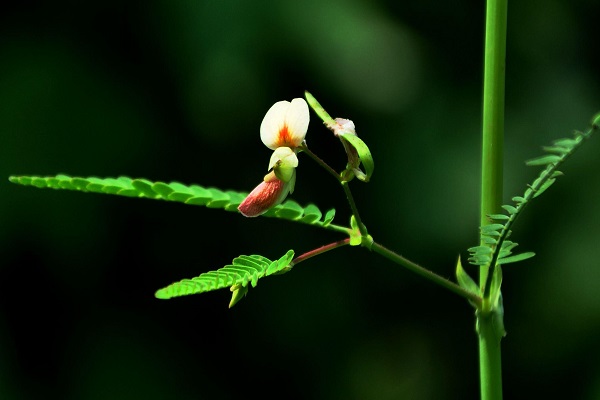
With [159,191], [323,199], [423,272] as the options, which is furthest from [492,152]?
[323,199]

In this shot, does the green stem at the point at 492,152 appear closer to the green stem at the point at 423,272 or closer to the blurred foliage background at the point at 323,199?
the green stem at the point at 423,272

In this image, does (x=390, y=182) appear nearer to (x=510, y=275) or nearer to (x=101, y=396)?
(x=510, y=275)

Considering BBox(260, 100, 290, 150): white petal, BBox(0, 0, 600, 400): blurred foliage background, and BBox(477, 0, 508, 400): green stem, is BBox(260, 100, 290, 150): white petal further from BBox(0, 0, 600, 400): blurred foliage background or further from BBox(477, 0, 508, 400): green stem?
BBox(0, 0, 600, 400): blurred foliage background

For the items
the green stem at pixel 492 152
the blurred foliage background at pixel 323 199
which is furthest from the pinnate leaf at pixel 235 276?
the blurred foliage background at pixel 323 199

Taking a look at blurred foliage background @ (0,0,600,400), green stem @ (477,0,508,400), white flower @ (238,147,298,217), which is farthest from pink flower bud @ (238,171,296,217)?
blurred foliage background @ (0,0,600,400)

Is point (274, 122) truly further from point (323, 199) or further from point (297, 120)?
point (323, 199)

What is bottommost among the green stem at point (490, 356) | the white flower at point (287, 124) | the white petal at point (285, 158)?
the green stem at point (490, 356)

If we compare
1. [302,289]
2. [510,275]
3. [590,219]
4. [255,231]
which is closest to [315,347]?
[302,289]
